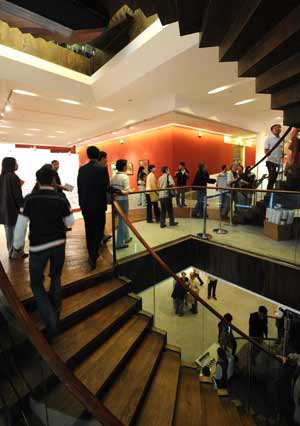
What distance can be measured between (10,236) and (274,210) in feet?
15.6

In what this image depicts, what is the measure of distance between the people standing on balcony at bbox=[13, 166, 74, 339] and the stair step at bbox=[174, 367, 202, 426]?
5.76ft

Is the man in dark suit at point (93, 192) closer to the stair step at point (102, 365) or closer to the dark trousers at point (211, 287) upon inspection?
the stair step at point (102, 365)

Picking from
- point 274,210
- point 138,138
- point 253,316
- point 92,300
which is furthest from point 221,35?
point 138,138

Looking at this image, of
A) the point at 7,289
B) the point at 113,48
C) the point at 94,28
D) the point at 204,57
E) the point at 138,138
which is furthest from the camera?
the point at 138,138

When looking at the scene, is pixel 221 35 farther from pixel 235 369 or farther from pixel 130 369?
pixel 235 369

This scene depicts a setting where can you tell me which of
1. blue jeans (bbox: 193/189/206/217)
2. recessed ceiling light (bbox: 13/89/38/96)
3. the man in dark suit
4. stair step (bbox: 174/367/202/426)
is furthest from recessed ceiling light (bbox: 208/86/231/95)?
stair step (bbox: 174/367/202/426)

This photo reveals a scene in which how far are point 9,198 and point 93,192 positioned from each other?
1295 millimetres

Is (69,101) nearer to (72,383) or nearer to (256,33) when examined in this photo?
(256,33)

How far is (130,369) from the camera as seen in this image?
2.58 m

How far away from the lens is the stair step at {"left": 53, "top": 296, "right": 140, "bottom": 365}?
230 cm

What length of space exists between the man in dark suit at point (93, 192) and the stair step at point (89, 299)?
693 mm

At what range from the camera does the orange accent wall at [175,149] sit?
29.6ft

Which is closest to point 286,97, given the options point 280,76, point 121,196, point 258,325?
point 280,76

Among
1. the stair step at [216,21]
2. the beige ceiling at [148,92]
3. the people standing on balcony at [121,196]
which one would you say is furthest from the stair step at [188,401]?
the beige ceiling at [148,92]
